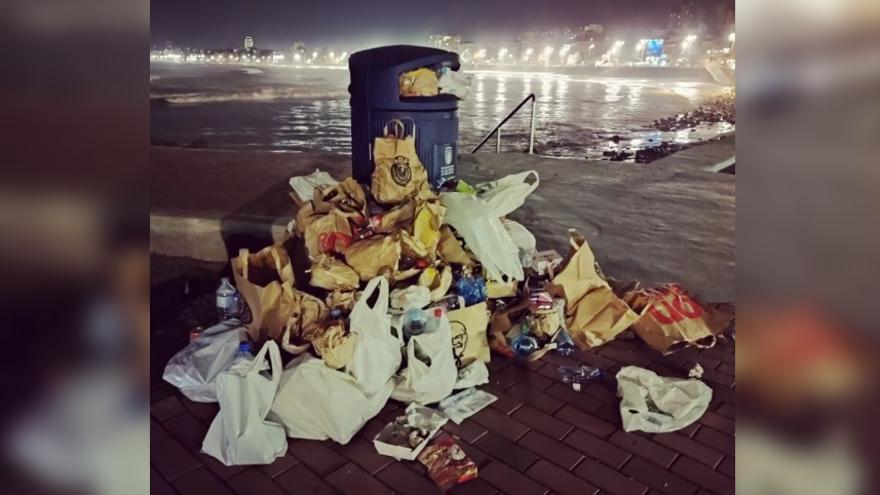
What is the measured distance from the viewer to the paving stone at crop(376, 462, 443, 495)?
2.20 meters

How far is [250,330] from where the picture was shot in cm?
293

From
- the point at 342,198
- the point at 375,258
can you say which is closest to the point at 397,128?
the point at 342,198

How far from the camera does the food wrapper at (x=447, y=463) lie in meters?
2.23

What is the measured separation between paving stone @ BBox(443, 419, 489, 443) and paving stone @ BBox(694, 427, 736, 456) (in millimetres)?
885

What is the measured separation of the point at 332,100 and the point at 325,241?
24632 mm

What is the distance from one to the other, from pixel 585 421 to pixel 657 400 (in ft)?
1.15

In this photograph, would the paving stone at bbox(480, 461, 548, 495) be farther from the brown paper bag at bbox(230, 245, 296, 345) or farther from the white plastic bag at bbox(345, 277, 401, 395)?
the brown paper bag at bbox(230, 245, 296, 345)

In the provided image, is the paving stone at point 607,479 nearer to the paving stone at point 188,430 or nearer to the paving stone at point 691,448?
the paving stone at point 691,448

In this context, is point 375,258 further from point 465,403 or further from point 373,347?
point 465,403

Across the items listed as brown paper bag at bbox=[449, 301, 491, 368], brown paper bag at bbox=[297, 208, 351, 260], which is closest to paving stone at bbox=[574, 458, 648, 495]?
brown paper bag at bbox=[449, 301, 491, 368]
